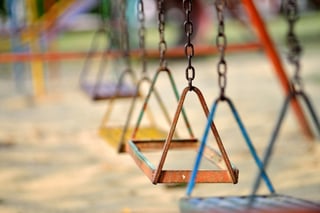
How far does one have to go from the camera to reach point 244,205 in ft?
7.54

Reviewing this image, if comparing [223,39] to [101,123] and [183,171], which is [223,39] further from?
[101,123]

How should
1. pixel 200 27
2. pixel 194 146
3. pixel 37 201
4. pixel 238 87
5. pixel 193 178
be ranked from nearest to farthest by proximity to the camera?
pixel 193 178, pixel 194 146, pixel 37 201, pixel 238 87, pixel 200 27

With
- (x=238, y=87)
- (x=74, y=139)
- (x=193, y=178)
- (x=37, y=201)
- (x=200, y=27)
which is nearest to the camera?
(x=193, y=178)

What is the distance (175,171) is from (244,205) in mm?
387

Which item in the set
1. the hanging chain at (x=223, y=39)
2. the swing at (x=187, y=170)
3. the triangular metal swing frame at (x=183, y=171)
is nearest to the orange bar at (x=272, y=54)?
the hanging chain at (x=223, y=39)

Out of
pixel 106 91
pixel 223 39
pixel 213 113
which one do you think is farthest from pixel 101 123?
pixel 213 113

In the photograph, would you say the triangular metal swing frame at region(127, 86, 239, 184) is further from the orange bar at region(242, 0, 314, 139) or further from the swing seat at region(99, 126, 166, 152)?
the orange bar at region(242, 0, 314, 139)

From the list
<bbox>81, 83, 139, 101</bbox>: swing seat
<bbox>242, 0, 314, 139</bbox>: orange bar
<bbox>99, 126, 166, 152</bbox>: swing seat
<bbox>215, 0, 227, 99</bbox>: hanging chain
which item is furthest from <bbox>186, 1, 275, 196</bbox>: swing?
<bbox>242, 0, 314, 139</bbox>: orange bar

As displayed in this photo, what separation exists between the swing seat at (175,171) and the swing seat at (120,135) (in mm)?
261

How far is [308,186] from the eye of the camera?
337 centimetres

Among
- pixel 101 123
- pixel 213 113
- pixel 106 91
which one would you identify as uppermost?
pixel 213 113

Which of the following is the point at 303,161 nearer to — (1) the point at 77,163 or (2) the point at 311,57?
(1) the point at 77,163

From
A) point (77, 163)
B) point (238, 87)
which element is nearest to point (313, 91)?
point (238, 87)

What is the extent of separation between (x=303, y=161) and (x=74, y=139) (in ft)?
5.42
